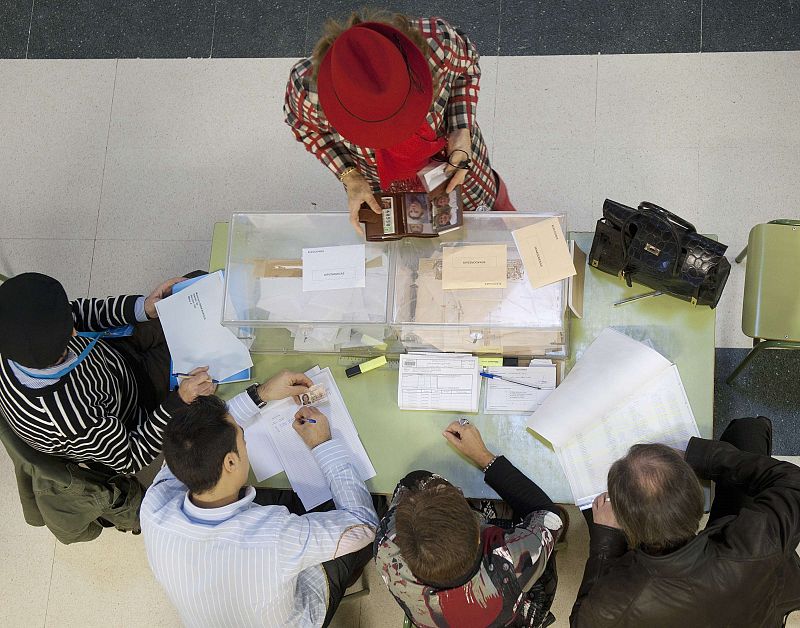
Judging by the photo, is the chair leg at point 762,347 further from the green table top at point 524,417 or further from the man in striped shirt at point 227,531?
the man in striped shirt at point 227,531

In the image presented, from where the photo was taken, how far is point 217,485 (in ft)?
6.70

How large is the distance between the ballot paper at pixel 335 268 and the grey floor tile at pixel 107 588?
1631 mm

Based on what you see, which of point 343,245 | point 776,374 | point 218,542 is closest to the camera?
point 218,542

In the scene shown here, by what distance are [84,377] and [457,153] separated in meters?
1.40

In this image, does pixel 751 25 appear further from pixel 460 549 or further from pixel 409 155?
pixel 460 549

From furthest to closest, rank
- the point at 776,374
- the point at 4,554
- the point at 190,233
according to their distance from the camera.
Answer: the point at 190,233 → the point at 4,554 → the point at 776,374

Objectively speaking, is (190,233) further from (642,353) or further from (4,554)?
(642,353)

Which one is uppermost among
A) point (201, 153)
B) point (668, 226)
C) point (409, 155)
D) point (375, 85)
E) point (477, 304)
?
point (201, 153)

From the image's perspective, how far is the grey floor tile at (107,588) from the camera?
305 centimetres

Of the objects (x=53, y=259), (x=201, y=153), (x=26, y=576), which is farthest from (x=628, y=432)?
(x=53, y=259)

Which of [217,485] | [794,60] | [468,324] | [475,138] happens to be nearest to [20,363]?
[217,485]

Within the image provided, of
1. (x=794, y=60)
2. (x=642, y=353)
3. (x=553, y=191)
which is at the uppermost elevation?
(x=794, y=60)

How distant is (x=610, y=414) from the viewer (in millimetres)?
2127

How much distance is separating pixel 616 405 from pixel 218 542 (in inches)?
48.6
